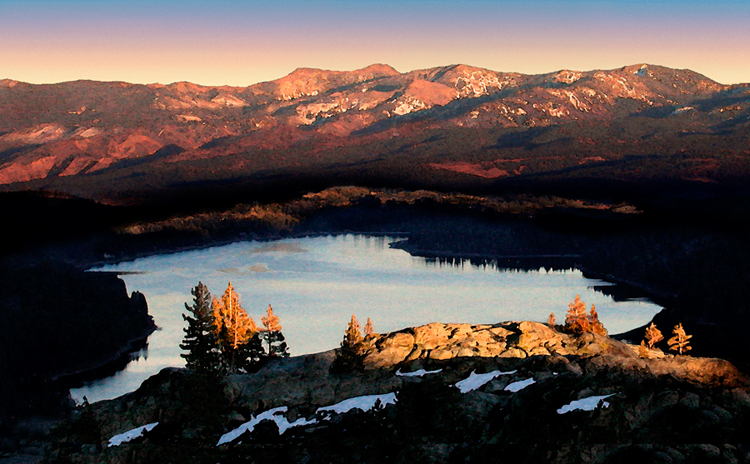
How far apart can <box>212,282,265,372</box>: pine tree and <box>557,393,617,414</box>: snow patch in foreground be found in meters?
A: 35.8

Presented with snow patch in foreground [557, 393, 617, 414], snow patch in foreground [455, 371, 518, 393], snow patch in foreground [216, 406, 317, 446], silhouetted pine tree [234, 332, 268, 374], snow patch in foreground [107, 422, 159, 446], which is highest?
snow patch in foreground [557, 393, 617, 414]

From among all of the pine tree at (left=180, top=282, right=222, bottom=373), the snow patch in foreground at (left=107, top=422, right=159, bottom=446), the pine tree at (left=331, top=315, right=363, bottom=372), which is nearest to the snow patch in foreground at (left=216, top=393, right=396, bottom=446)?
the pine tree at (left=331, top=315, right=363, bottom=372)

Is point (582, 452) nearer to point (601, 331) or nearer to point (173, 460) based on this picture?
point (173, 460)

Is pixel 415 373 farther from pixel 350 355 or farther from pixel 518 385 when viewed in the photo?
pixel 518 385

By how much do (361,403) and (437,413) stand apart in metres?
6.69

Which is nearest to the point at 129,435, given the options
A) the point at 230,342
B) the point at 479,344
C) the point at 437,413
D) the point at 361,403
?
the point at 361,403

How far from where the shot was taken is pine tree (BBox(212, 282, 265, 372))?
260ft

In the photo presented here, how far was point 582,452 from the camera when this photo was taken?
42.3 meters

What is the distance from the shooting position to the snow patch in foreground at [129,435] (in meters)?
55.6

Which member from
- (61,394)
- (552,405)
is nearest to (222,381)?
(552,405)

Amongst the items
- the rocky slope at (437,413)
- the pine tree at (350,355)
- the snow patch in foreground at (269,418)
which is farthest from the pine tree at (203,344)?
the snow patch in foreground at (269,418)

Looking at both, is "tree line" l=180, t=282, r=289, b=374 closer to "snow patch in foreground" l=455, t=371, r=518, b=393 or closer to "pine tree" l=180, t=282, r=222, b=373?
"pine tree" l=180, t=282, r=222, b=373

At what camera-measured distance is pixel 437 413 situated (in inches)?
2039

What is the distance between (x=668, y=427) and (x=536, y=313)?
120 metres
